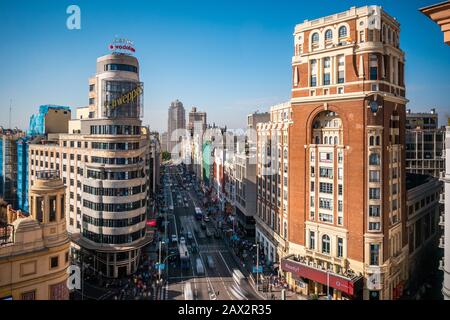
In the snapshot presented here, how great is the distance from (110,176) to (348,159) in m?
24.0

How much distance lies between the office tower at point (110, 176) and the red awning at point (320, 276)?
54.5 ft

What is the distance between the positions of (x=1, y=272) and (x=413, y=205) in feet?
119

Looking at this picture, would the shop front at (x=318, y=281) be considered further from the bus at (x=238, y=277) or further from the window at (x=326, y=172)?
the window at (x=326, y=172)

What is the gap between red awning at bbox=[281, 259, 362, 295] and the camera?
1038 inches

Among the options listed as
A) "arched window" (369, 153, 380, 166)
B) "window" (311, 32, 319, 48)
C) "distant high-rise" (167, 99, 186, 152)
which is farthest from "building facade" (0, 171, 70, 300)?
"distant high-rise" (167, 99, 186, 152)

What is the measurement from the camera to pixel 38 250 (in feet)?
48.0

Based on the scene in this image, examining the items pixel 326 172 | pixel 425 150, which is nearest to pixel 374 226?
pixel 326 172

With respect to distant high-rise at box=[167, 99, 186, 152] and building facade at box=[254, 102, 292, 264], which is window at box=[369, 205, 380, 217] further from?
distant high-rise at box=[167, 99, 186, 152]

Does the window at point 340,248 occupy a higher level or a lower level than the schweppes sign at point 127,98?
lower

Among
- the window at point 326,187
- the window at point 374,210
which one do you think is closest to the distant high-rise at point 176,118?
the window at point 326,187

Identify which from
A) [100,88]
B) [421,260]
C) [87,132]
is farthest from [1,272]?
[421,260]

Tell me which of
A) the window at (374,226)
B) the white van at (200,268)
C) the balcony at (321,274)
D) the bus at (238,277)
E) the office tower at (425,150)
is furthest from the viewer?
the office tower at (425,150)

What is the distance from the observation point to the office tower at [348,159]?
2756 cm

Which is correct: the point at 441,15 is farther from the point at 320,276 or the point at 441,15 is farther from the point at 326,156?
the point at 320,276
